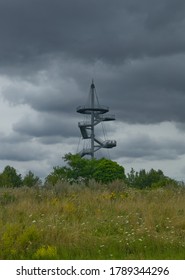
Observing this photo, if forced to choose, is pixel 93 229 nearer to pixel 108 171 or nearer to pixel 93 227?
pixel 93 227

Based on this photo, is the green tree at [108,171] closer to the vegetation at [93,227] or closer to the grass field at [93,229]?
the vegetation at [93,227]

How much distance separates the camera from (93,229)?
1121 cm

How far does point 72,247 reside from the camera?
33.1 feet

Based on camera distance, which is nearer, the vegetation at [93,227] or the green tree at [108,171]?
the vegetation at [93,227]

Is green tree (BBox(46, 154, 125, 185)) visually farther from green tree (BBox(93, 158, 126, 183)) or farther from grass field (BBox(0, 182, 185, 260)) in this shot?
grass field (BBox(0, 182, 185, 260))

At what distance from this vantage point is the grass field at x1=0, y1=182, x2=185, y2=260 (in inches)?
391

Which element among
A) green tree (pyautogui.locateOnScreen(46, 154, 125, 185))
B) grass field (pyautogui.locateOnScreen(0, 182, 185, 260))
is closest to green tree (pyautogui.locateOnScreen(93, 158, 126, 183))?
green tree (pyautogui.locateOnScreen(46, 154, 125, 185))

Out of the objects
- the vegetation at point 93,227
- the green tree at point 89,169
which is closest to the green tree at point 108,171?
the green tree at point 89,169

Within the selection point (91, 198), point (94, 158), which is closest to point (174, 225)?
point (91, 198)

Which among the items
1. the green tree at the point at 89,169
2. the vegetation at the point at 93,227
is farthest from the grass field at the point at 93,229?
the green tree at the point at 89,169

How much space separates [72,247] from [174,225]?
2884 millimetres

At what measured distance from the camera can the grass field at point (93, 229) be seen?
Result: 9.93 metres

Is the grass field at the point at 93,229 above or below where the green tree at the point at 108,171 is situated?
below

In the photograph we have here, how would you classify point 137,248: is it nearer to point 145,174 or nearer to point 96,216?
point 96,216
